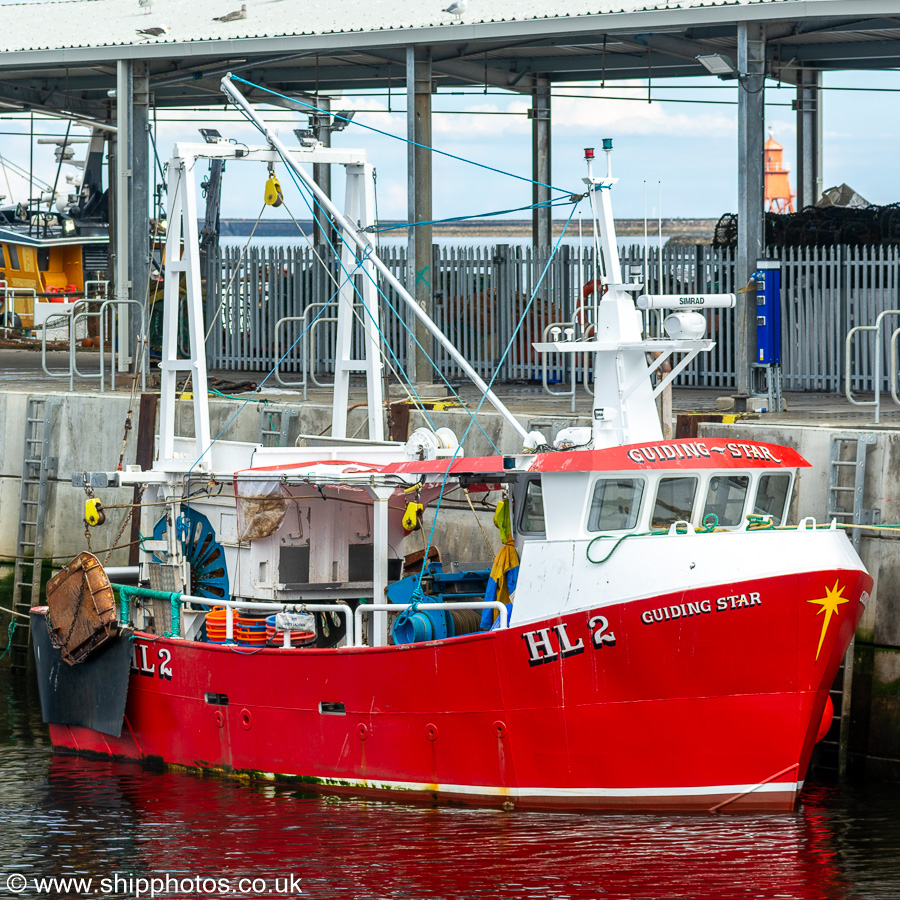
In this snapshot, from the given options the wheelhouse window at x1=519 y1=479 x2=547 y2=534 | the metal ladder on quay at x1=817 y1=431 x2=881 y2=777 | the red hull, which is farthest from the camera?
the metal ladder on quay at x1=817 y1=431 x2=881 y2=777

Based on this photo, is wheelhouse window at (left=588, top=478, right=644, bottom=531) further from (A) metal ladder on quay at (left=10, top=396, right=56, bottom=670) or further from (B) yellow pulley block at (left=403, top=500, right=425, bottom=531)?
(A) metal ladder on quay at (left=10, top=396, right=56, bottom=670)

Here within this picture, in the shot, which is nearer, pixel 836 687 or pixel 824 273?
pixel 836 687

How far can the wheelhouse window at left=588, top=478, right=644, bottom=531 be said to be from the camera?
12422mm

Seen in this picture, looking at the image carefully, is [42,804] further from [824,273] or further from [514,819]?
[824,273]

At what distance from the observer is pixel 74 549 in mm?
19688

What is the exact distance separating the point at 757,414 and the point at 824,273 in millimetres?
4321

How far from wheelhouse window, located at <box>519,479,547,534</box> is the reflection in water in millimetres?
2337

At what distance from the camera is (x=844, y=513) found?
1416cm


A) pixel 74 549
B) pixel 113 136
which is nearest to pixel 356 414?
pixel 74 549

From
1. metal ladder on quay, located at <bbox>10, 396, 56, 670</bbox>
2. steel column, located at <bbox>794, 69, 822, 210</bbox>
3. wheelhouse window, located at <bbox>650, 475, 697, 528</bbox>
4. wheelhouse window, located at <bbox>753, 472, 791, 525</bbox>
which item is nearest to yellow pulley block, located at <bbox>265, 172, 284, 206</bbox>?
wheelhouse window, located at <bbox>650, 475, 697, 528</bbox>

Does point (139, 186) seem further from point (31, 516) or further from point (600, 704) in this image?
point (600, 704)

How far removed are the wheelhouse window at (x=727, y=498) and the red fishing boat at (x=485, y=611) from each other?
1.0 inches

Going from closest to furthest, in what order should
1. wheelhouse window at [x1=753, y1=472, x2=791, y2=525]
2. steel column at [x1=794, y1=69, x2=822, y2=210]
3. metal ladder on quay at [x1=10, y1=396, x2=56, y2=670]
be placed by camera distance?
1. wheelhouse window at [x1=753, y1=472, x2=791, y2=525]
2. metal ladder on quay at [x1=10, y1=396, x2=56, y2=670]
3. steel column at [x1=794, y1=69, x2=822, y2=210]

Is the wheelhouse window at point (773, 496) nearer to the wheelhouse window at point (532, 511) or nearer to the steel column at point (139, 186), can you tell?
the wheelhouse window at point (532, 511)
